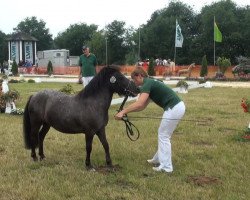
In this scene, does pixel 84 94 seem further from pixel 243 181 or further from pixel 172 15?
pixel 172 15

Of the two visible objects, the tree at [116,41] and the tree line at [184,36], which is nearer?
the tree line at [184,36]

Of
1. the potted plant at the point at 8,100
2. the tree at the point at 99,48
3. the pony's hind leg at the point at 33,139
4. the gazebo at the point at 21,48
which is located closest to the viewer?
the pony's hind leg at the point at 33,139

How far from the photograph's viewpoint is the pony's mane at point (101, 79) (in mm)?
6523

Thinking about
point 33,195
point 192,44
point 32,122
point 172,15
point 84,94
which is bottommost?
point 33,195

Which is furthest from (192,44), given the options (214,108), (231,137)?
(231,137)

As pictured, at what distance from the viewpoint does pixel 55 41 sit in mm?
99375

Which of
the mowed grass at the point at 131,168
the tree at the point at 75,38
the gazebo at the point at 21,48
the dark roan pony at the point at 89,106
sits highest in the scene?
the tree at the point at 75,38

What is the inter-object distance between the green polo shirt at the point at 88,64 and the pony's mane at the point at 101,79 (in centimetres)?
586

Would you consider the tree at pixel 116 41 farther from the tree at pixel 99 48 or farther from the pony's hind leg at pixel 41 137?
the pony's hind leg at pixel 41 137

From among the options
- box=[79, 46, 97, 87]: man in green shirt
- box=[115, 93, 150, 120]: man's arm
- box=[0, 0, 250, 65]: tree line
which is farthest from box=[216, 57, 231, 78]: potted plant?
box=[115, 93, 150, 120]: man's arm

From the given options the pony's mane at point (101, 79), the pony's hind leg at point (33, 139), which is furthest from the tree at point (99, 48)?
the pony's mane at point (101, 79)

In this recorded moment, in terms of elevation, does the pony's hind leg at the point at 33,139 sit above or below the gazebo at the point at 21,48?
below

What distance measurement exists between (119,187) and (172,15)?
2577 inches

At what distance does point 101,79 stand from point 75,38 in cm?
8591
